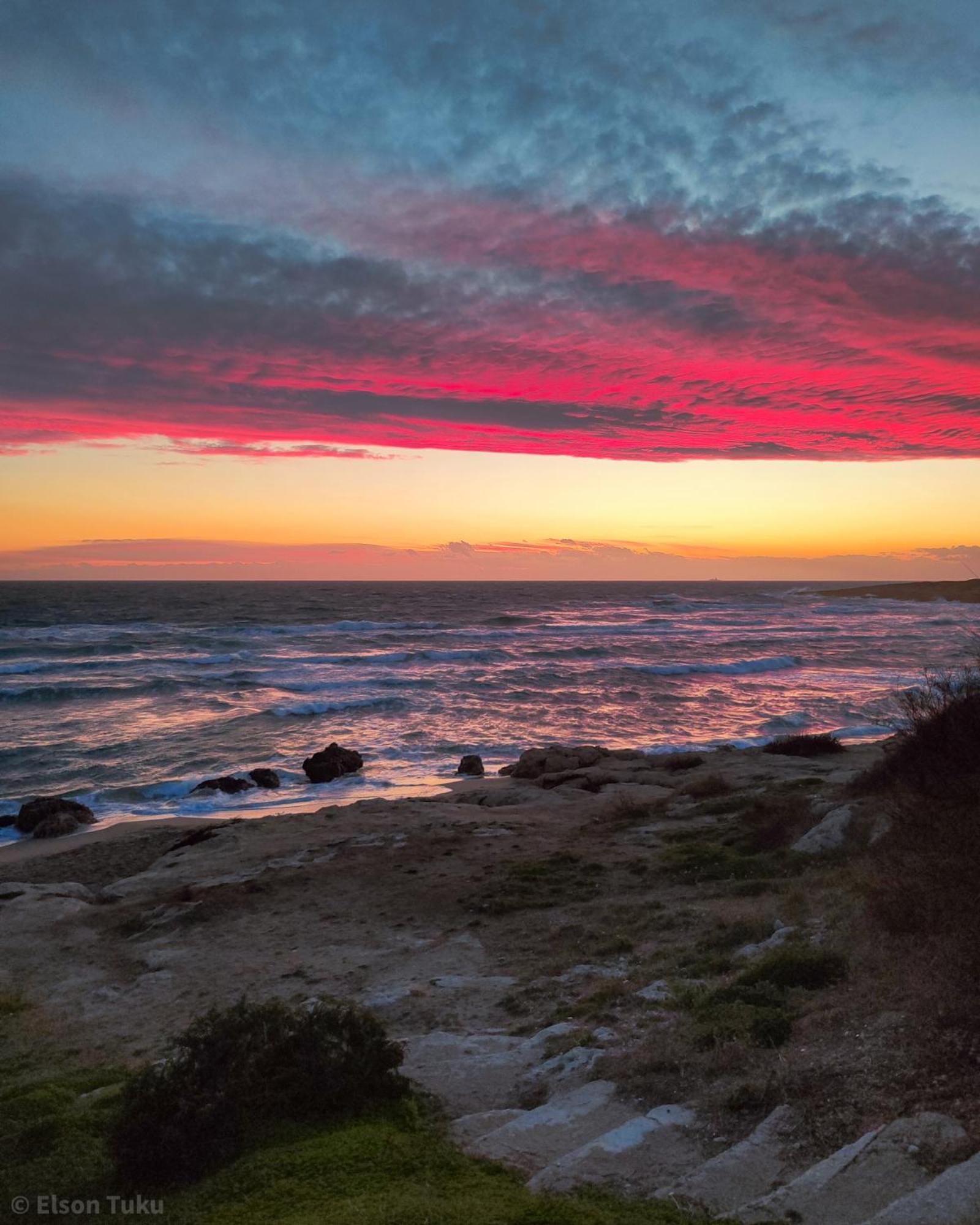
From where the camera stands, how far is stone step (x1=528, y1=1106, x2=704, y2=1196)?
4906 millimetres

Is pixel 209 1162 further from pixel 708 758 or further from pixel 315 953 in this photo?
pixel 708 758

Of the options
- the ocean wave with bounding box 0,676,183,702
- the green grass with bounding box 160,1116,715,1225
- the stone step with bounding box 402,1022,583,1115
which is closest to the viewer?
the green grass with bounding box 160,1116,715,1225

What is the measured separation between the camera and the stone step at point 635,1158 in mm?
4906

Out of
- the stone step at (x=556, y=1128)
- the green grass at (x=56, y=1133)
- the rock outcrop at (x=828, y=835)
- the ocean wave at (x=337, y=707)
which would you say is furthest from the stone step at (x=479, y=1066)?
the ocean wave at (x=337, y=707)

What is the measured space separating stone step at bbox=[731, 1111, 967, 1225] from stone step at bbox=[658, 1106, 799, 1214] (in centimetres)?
11

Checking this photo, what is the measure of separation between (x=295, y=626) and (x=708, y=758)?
62619mm

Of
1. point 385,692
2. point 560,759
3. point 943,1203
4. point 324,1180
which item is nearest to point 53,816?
point 560,759

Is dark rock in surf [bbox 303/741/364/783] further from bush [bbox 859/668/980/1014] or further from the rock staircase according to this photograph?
the rock staircase

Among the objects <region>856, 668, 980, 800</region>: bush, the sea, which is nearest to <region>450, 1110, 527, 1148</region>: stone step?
<region>856, 668, 980, 800</region>: bush

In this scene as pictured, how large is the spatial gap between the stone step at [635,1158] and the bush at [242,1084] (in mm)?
1633

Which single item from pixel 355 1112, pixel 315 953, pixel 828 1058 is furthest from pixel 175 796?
pixel 828 1058

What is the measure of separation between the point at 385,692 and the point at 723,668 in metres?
22.3

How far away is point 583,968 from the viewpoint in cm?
898

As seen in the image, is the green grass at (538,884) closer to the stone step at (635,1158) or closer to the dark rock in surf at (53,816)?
the stone step at (635,1158)
